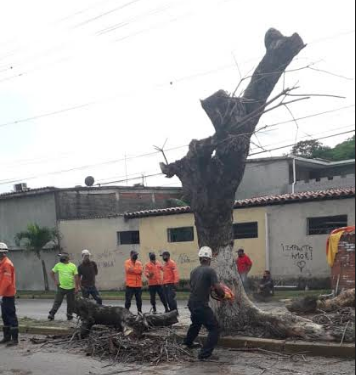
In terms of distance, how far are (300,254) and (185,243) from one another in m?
4.98

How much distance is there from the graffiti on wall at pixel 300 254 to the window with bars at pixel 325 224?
0.53m

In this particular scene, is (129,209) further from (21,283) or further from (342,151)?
(342,151)

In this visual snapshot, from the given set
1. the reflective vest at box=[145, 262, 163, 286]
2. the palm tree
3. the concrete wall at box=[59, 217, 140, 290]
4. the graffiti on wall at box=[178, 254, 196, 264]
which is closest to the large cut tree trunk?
the reflective vest at box=[145, 262, 163, 286]

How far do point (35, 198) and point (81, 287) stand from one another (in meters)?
15.2

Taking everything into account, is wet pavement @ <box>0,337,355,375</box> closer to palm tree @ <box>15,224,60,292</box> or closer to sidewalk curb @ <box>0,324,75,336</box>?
sidewalk curb @ <box>0,324,75,336</box>

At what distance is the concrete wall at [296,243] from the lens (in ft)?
55.5

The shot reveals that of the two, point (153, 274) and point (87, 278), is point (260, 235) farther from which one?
point (87, 278)

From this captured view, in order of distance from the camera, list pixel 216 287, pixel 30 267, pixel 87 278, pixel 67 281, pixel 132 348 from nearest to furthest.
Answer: pixel 216 287, pixel 132 348, pixel 67 281, pixel 87 278, pixel 30 267

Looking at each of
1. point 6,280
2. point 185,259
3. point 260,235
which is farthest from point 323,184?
point 6,280

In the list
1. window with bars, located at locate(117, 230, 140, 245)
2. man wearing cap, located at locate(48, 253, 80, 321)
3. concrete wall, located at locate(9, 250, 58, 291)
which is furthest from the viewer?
concrete wall, located at locate(9, 250, 58, 291)

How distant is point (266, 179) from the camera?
93.9ft

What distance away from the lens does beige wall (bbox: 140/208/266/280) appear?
726 inches

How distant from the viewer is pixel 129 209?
3070cm

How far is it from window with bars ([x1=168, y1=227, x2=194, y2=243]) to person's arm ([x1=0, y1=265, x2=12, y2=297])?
11864mm
